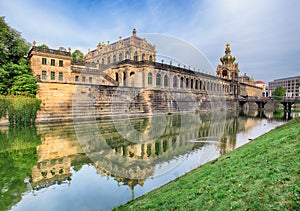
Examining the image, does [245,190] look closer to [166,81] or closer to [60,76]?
[60,76]

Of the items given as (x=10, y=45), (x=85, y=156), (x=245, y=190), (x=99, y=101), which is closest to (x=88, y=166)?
→ (x=85, y=156)

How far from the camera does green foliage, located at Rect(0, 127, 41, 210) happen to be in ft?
21.3

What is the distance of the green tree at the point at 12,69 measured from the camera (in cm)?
2164

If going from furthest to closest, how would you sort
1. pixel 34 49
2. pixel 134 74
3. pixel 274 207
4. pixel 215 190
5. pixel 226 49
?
1. pixel 226 49
2. pixel 134 74
3. pixel 34 49
4. pixel 215 190
5. pixel 274 207

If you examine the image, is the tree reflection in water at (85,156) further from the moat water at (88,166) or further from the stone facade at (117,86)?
the stone facade at (117,86)

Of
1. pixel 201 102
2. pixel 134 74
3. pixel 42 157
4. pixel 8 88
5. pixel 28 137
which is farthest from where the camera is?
pixel 201 102

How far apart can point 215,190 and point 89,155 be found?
803cm

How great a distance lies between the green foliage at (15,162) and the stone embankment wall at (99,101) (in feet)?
24.5

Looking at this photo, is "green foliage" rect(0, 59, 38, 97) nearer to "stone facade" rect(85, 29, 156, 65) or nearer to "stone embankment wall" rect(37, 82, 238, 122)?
"stone embankment wall" rect(37, 82, 238, 122)

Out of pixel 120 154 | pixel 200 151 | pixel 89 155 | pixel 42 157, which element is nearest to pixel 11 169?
pixel 42 157

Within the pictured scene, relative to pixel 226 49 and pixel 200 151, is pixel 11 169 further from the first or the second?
pixel 226 49

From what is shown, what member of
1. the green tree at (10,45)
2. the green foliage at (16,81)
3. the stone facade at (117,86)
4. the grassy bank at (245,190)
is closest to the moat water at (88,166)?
the grassy bank at (245,190)

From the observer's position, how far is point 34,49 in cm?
2636

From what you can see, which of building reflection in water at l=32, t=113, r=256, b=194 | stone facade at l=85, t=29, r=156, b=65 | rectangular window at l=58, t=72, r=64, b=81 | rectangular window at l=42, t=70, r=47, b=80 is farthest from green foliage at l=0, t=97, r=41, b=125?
stone facade at l=85, t=29, r=156, b=65
